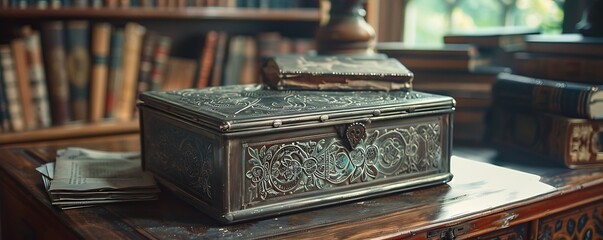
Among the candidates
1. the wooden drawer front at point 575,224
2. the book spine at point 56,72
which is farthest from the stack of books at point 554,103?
the book spine at point 56,72

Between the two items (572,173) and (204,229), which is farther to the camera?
(572,173)

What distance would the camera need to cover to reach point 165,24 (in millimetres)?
2074

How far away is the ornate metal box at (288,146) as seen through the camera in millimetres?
850

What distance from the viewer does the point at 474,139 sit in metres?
1.47

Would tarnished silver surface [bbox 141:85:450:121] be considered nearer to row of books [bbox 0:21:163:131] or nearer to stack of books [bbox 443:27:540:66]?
stack of books [bbox 443:27:540:66]

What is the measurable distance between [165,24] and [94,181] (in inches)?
46.2

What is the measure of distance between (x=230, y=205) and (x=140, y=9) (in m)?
1.10

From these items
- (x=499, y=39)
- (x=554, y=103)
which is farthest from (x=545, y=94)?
(x=499, y=39)

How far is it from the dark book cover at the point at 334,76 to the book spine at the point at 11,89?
2.71 feet

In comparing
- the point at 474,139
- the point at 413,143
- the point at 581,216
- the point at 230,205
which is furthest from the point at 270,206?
the point at 474,139

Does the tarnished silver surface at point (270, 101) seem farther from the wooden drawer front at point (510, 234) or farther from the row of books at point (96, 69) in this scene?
the row of books at point (96, 69)

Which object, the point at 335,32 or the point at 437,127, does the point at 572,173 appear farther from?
the point at 335,32

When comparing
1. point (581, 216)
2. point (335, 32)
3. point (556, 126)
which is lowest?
point (581, 216)

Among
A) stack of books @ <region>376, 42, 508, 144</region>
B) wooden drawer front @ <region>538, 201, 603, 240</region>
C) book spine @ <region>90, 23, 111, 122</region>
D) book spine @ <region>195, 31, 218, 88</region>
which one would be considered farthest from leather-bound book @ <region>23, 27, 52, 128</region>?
wooden drawer front @ <region>538, 201, 603, 240</region>
